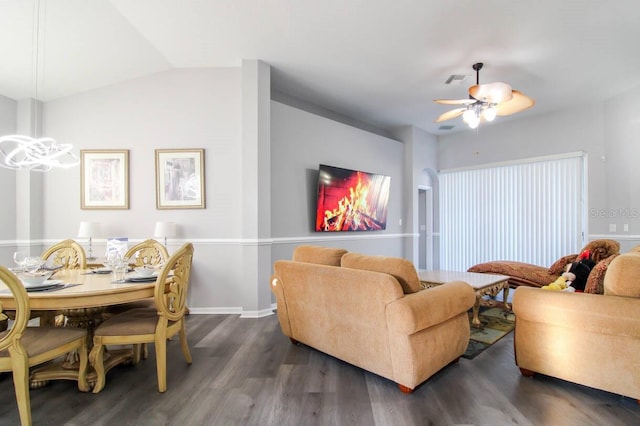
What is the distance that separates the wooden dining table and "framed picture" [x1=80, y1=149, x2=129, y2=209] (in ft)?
4.94

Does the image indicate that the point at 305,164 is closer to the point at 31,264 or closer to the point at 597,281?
the point at 31,264

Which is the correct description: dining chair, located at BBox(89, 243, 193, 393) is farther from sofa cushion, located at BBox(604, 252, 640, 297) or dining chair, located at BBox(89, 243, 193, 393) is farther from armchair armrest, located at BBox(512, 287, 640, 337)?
sofa cushion, located at BBox(604, 252, 640, 297)

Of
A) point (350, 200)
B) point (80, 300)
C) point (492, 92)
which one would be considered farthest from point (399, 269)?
point (350, 200)

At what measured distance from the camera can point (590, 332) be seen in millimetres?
1984

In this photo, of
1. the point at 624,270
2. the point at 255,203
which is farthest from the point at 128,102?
the point at 624,270

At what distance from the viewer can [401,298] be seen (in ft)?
6.49

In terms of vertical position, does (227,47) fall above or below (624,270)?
above

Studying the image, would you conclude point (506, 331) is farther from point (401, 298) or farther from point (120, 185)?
point (120, 185)

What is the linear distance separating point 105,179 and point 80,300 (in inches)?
102

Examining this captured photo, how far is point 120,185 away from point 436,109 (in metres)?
5.06

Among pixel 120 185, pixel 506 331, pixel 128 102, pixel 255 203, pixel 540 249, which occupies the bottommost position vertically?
pixel 506 331

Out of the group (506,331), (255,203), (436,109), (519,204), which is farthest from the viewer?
(519,204)

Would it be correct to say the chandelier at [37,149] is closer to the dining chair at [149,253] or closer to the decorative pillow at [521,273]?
the dining chair at [149,253]

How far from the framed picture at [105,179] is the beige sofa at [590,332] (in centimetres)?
450
